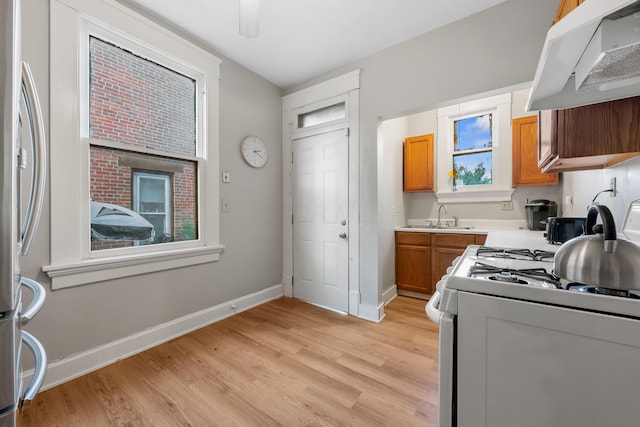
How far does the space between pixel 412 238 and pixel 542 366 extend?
8.45 ft

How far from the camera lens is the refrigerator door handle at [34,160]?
86 cm

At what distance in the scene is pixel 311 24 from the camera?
2.17 m

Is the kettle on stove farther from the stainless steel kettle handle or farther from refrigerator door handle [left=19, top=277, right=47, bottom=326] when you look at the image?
refrigerator door handle [left=19, top=277, right=47, bottom=326]

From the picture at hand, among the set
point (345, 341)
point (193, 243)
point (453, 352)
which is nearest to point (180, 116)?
point (193, 243)

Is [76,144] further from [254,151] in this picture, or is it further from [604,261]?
[604,261]

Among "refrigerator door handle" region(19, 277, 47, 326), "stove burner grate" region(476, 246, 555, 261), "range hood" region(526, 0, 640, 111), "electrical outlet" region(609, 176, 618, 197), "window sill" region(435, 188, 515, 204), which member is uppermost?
"range hood" region(526, 0, 640, 111)

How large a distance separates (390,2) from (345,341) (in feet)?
9.16

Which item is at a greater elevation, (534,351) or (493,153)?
(493,153)

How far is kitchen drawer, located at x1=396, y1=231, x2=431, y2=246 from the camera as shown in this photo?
316 cm

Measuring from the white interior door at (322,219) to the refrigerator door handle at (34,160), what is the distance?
2.29m

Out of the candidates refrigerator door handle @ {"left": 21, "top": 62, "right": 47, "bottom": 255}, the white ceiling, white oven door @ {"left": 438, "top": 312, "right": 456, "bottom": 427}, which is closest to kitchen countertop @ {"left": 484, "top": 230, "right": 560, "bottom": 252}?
white oven door @ {"left": 438, "top": 312, "right": 456, "bottom": 427}

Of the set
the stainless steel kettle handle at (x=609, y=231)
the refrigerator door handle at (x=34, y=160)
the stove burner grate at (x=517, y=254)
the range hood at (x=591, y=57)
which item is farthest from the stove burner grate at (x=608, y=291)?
the refrigerator door handle at (x=34, y=160)

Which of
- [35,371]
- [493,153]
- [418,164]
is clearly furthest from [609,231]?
[493,153]

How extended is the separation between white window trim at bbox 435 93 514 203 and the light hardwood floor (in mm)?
2069
